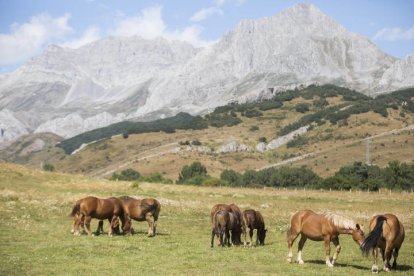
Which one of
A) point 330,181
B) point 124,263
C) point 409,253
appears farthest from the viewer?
point 330,181

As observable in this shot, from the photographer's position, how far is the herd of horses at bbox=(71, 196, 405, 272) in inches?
741

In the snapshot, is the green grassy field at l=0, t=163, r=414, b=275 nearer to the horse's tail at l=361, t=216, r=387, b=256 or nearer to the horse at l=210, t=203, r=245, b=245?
the horse's tail at l=361, t=216, r=387, b=256

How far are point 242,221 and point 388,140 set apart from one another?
146566mm

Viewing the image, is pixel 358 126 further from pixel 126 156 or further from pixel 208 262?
pixel 208 262

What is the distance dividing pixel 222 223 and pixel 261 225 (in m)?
3.42

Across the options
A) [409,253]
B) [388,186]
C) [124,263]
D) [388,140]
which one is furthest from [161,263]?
[388,140]

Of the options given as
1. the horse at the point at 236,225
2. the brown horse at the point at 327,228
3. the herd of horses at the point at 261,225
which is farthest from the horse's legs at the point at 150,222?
the brown horse at the point at 327,228

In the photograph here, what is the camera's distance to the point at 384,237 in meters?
18.8

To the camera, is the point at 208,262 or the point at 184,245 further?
the point at 184,245

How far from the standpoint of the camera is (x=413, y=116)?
193625 mm

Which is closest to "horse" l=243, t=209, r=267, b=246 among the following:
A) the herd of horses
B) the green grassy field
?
the herd of horses

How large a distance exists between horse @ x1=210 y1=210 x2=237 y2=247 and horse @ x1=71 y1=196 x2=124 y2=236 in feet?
19.8

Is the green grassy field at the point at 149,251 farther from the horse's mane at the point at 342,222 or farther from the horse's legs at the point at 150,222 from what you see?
the horse's mane at the point at 342,222

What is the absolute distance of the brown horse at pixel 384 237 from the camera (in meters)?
18.4
